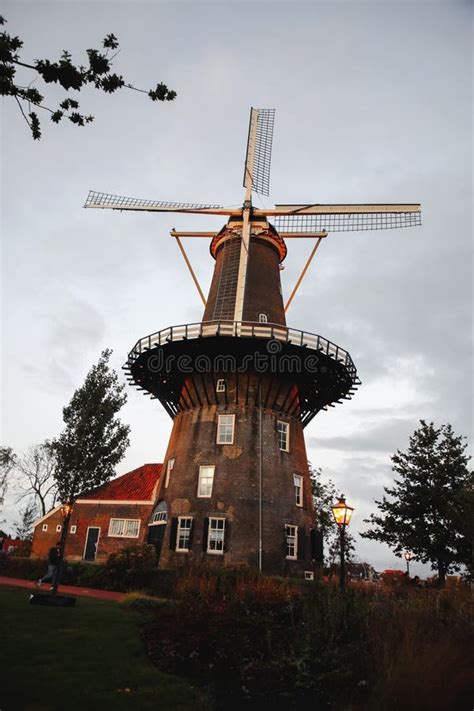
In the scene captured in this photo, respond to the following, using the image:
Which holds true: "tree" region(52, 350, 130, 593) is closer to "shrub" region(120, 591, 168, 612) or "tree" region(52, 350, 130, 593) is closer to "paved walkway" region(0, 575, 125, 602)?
"paved walkway" region(0, 575, 125, 602)

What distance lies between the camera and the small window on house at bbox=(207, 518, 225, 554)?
20234 millimetres

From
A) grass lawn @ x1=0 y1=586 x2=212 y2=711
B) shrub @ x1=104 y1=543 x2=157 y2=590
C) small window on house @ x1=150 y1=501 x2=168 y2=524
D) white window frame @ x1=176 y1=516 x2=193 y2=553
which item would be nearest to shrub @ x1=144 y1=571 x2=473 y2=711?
grass lawn @ x1=0 y1=586 x2=212 y2=711

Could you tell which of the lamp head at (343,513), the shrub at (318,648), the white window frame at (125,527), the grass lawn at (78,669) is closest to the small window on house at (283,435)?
the lamp head at (343,513)

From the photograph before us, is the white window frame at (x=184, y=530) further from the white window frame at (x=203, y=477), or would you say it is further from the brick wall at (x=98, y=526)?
the brick wall at (x=98, y=526)

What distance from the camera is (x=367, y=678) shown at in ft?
25.0

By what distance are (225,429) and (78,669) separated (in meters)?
15.3

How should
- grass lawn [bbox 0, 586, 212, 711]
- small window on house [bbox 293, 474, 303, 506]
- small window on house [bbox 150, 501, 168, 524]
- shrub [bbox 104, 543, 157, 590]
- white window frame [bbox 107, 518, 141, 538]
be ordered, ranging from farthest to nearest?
white window frame [bbox 107, 518, 141, 538] → small window on house [bbox 293, 474, 303, 506] → small window on house [bbox 150, 501, 168, 524] → shrub [bbox 104, 543, 157, 590] → grass lawn [bbox 0, 586, 212, 711]

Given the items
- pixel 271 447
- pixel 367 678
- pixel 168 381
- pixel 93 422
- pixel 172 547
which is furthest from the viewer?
pixel 93 422

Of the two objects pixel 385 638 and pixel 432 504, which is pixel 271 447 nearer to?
pixel 432 504

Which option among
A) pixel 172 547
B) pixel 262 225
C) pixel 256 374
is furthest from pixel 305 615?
pixel 262 225

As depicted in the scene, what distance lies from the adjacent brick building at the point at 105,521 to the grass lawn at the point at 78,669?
17.7m

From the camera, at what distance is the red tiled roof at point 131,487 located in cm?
2952

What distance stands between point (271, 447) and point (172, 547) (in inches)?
245

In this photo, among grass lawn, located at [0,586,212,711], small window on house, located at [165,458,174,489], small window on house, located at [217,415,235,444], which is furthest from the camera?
small window on house, located at [165,458,174,489]
